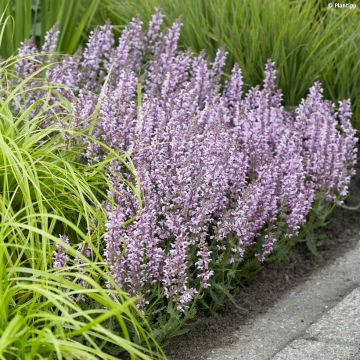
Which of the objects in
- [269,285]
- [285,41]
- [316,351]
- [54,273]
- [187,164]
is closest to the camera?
[54,273]

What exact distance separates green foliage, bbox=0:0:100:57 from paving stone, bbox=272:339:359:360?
2446 millimetres

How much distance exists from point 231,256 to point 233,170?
0.38 meters

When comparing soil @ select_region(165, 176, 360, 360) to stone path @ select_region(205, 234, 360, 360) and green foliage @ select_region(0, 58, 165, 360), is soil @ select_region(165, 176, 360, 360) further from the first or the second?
green foliage @ select_region(0, 58, 165, 360)

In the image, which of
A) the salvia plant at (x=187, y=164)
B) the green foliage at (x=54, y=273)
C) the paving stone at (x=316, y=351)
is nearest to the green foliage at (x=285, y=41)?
the salvia plant at (x=187, y=164)

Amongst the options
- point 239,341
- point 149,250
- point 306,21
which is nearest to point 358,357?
point 239,341

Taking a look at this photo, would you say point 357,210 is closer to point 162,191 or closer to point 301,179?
point 301,179

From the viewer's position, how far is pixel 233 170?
3.86 meters

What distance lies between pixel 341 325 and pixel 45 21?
2713mm

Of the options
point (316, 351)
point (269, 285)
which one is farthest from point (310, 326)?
point (269, 285)

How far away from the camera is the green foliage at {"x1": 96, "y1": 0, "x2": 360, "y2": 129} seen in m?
5.03

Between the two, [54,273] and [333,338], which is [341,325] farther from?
[54,273]

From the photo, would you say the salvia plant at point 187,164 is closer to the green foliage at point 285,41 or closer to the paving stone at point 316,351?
the green foliage at point 285,41

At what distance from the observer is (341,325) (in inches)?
141

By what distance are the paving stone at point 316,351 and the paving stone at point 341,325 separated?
2.2 inches
